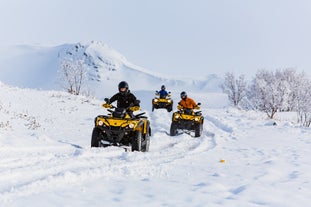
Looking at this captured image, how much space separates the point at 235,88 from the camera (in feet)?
225

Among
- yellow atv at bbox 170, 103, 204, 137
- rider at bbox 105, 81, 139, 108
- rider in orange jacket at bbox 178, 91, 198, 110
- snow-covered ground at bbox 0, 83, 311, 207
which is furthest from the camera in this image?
rider in orange jacket at bbox 178, 91, 198, 110

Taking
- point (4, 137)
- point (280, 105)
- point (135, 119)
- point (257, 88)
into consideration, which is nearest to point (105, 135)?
point (135, 119)

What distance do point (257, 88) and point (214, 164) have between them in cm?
5202

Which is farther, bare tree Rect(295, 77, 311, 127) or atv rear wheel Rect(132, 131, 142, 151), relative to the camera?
bare tree Rect(295, 77, 311, 127)

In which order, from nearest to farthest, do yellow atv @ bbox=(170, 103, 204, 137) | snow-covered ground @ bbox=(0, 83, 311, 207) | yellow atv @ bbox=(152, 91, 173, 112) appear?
snow-covered ground @ bbox=(0, 83, 311, 207) → yellow atv @ bbox=(170, 103, 204, 137) → yellow atv @ bbox=(152, 91, 173, 112)

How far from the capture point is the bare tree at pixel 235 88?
6700cm

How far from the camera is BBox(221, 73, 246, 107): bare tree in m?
67.0

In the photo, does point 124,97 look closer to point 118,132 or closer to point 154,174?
point 118,132

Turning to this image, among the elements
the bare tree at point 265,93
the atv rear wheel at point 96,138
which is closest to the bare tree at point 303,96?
the bare tree at point 265,93

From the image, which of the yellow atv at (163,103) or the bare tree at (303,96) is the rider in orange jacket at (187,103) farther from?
the bare tree at (303,96)

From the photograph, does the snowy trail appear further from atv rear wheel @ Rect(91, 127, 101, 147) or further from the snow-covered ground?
atv rear wheel @ Rect(91, 127, 101, 147)

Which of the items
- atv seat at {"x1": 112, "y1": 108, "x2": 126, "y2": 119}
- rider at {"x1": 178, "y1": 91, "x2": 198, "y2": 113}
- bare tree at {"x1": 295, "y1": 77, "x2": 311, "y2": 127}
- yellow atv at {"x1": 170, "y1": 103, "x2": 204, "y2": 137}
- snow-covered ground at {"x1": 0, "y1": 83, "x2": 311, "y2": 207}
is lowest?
snow-covered ground at {"x1": 0, "y1": 83, "x2": 311, "y2": 207}

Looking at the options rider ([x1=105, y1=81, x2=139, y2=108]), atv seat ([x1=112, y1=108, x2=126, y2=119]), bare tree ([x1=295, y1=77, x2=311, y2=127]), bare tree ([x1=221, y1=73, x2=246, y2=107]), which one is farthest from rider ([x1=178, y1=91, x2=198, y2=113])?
bare tree ([x1=221, y1=73, x2=246, y2=107])

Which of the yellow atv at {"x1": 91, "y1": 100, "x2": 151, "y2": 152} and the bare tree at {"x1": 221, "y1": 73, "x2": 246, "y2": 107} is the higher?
the bare tree at {"x1": 221, "y1": 73, "x2": 246, "y2": 107}
